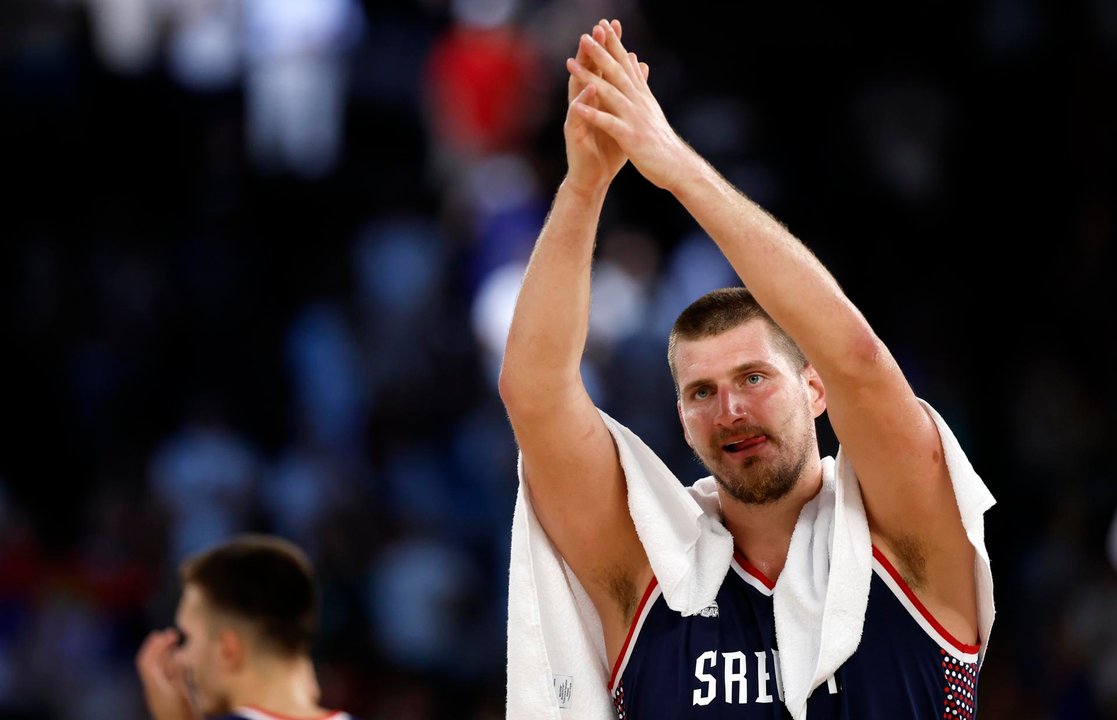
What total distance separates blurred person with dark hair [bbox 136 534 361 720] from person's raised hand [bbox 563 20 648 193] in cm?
180

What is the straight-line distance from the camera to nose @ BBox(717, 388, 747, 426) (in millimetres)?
3305

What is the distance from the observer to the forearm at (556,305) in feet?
10.4

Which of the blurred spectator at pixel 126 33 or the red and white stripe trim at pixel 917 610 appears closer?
the red and white stripe trim at pixel 917 610

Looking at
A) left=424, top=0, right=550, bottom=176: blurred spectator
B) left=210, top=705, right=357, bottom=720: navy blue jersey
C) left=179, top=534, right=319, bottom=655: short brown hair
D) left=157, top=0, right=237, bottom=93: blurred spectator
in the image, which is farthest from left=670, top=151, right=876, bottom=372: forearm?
left=157, top=0, right=237, bottom=93: blurred spectator

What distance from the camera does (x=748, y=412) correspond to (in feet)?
10.9

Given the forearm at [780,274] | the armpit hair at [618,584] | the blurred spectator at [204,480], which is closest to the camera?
the forearm at [780,274]

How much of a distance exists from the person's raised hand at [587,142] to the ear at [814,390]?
27.9 inches

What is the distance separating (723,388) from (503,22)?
25.2 feet

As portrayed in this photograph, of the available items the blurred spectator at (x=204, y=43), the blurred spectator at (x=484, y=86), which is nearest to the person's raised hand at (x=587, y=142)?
the blurred spectator at (x=484, y=86)

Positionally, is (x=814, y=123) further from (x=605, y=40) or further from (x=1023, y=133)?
(x=605, y=40)

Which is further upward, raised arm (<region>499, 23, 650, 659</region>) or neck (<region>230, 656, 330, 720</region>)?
raised arm (<region>499, 23, 650, 659</region>)

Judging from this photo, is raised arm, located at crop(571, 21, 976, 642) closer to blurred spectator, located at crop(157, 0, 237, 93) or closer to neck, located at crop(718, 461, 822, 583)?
neck, located at crop(718, 461, 822, 583)

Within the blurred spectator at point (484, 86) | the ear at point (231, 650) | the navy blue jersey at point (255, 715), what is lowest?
the navy blue jersey at point (255, 715)

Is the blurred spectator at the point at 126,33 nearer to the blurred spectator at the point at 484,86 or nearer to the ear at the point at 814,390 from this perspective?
the blurred spectator at the point at 484,86
